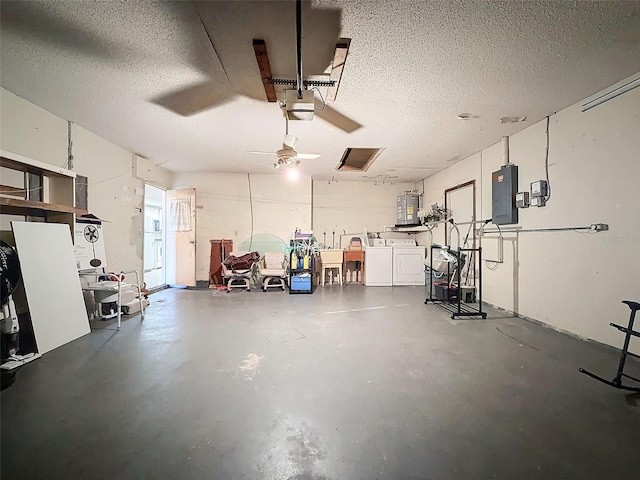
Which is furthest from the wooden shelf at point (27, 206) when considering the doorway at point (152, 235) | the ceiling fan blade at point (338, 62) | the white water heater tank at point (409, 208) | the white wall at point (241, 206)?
the white water heater tank at point (409, 208)

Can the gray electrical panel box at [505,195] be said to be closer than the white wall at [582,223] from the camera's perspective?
No

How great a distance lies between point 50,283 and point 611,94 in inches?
222

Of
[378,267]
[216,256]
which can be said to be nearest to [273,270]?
[216,256]

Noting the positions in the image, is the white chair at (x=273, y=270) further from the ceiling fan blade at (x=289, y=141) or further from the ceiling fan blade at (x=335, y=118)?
the ceiling fan blade at (x=335, y=118)

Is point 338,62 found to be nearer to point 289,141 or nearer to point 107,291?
point 289,141

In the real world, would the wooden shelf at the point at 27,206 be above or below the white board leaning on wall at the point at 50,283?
above

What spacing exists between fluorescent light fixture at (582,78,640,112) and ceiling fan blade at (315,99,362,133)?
2.33 meters

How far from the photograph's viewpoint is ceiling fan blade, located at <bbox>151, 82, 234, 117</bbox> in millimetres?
2629

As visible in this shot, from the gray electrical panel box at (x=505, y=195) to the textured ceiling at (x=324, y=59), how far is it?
0.56 meters

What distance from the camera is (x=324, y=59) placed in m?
2.15

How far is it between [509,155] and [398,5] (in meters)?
3.10

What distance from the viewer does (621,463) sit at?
1255 mm

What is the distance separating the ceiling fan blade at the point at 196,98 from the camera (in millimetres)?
2629

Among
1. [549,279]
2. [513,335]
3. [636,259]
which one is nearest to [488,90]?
[636,259]
